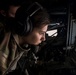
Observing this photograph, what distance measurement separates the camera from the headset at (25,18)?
102 centimetres

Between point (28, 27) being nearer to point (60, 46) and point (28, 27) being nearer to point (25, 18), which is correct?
point (25, 18)

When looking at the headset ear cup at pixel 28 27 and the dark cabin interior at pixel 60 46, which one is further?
the dark cabin interior at pixel 60 46

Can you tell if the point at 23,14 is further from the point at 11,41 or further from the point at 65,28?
the point at 65,28

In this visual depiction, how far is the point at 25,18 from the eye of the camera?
1.02m

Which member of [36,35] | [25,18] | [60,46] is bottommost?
[60,46]

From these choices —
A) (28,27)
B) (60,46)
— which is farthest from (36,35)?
(60,46)

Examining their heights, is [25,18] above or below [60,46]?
above

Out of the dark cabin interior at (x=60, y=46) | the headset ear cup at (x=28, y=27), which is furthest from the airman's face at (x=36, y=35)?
the dark cabin interior at (x=60, y=46)

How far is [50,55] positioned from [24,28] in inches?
30.6

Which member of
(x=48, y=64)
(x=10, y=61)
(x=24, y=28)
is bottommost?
(x=48, y=64)

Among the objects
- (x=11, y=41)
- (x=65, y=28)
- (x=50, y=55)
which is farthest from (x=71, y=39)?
(x=11, y=41)

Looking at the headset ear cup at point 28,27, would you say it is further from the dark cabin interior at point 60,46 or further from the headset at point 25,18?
the dark cabin interior at point 60,46

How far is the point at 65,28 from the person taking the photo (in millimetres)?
1750

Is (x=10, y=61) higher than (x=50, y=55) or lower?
higher
